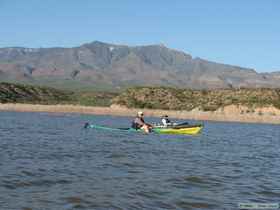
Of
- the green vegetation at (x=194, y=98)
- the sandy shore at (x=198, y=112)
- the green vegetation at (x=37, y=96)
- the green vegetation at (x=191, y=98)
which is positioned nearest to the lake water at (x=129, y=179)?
the sandy shore at (x=198, y=112)

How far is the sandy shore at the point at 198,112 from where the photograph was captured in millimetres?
92125

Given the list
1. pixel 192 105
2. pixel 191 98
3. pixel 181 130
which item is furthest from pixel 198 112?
pixel 181 130

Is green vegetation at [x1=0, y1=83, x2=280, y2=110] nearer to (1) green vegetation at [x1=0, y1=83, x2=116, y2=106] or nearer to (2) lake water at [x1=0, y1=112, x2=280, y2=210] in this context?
(1) green vegetation at [x1=0, y1=83, x2=116, y2=106]

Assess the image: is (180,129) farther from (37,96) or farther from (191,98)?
(37,96)

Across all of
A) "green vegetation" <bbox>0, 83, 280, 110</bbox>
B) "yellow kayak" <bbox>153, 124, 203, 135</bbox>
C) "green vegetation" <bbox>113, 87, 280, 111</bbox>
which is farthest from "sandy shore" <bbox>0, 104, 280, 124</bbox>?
"yellow kayak" <bbox>153, 124, 203, 135</bbox>

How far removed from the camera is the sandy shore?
92125 mm

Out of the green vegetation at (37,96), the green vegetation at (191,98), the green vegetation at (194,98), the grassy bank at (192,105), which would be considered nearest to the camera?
the grassy bank at (192,105)

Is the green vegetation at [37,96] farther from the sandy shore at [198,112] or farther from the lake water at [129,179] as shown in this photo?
the lake water at [129,179]

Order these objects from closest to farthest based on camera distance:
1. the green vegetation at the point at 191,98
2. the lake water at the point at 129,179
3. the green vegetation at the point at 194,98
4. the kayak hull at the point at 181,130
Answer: the lake water at the point at 129,179
the kayak hull at the point at 181,130
the green vegetation at the point at 191,98
the green vegetation at the point at 194,98

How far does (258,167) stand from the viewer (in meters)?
23.5

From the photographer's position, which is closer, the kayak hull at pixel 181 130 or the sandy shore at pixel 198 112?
the kayak hull at pixel 181 130

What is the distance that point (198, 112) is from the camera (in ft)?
Result: 322

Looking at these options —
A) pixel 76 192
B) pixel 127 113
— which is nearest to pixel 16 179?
pixel 76 192

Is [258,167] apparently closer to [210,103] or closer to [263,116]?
[263,116]
